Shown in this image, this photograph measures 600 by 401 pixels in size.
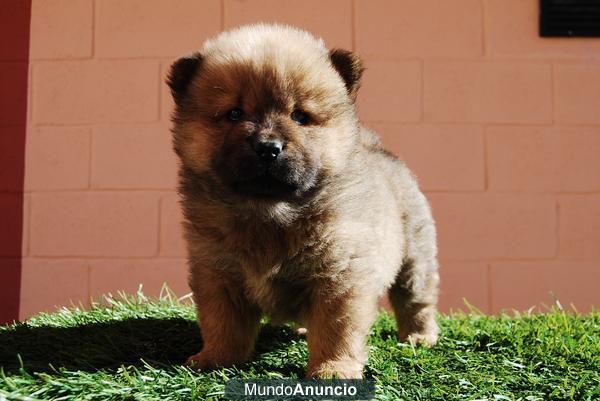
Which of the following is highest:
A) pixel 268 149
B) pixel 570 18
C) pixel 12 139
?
pixel 570 18

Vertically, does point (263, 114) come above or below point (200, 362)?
above

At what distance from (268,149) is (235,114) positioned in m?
0.21

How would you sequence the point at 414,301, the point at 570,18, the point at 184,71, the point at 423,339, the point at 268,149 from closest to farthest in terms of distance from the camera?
the point at 268,149
the point at 184,71
the point at 423,339
the point at 414,301
the point at 570,18

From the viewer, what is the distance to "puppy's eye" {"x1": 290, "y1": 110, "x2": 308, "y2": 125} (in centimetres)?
191

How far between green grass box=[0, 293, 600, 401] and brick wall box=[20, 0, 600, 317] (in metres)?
0.61

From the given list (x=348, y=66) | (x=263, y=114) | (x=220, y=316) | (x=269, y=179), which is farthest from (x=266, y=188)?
(x=348, y=66)

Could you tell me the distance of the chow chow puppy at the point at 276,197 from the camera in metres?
1.86

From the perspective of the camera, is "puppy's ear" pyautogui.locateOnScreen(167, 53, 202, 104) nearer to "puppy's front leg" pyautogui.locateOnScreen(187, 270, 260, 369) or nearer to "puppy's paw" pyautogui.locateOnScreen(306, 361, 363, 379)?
"puppy's front leg" pyautogui.locateOnScreen(187, 270, 260, 369)

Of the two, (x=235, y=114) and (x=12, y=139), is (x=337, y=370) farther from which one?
(x=12, y=139)

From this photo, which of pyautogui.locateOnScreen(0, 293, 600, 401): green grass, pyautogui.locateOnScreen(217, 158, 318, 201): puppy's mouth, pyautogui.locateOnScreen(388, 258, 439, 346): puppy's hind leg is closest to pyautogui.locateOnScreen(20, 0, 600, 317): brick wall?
pyautogui.locateOnScreen(0, 293, 600, 401): green grass

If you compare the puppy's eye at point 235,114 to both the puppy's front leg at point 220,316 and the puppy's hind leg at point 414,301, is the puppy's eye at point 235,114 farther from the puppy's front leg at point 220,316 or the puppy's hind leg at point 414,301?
the puppy's hind leg at point 414,301

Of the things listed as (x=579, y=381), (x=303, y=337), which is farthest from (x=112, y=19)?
(x=579, y=381)

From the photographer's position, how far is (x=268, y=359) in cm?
209

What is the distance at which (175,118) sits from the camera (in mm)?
2061
